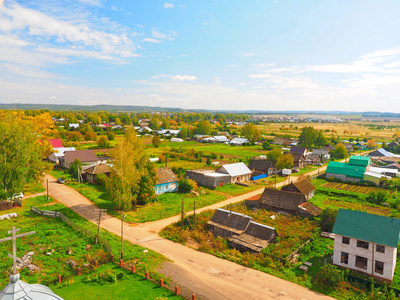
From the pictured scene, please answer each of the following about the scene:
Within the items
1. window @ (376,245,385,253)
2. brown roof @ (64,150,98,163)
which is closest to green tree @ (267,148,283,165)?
brown roof @ (64,150,98,163)

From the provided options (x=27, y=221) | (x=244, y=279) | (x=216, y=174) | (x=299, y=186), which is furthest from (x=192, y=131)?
(x=244, y=279)

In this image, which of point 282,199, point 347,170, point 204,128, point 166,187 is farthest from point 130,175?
point 204,128

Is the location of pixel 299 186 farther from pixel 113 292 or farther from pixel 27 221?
pixel 27 221

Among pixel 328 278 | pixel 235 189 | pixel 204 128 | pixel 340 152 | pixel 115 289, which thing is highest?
pixel 204 128

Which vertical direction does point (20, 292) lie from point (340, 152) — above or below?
above

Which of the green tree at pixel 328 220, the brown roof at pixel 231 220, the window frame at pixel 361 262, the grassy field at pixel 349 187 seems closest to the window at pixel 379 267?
the window frame at pixel 361 262

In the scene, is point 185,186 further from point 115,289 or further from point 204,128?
point 204,128

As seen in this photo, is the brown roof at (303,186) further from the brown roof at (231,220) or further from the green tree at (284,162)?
the green tree at (284,162)
